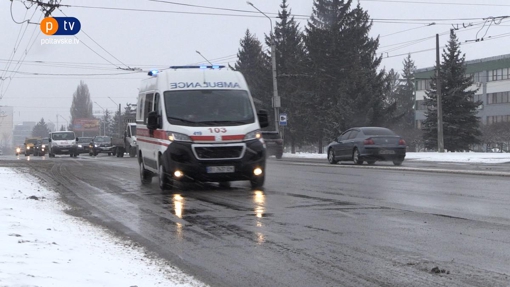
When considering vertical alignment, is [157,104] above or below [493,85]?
below

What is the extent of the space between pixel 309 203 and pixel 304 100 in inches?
1953

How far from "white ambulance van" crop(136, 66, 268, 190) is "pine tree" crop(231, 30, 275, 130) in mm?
49092

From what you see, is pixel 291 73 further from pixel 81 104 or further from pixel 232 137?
pixel 81 104

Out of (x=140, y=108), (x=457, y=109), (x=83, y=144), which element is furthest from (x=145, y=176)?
(x=83, y=144)

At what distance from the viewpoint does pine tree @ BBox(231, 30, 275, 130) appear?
67.3m

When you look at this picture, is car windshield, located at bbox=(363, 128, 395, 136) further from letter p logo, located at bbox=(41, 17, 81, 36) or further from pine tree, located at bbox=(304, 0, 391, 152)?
pine tree, located at bbox=(304, 0, 391, 152)

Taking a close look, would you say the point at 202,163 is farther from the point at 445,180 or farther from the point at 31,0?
the point at 31,0

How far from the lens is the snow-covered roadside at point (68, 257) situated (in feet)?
17.7

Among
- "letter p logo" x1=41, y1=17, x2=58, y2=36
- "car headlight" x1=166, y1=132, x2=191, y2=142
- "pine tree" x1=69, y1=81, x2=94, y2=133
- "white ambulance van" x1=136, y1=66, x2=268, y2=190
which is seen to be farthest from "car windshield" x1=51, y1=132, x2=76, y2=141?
"pine tree" x1=69, y1=81, x2=94, y2=133

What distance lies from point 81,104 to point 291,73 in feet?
378

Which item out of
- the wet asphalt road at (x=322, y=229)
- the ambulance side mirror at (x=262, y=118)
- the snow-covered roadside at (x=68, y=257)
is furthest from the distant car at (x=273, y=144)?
the snow-covered roadside at (x=68, y=257)

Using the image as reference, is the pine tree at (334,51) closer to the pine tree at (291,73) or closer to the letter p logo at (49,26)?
the pine tree at (291,73)

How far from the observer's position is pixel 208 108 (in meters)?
13.9

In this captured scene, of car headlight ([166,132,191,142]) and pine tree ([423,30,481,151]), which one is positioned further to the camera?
pine tree ([423,30,481,151])
